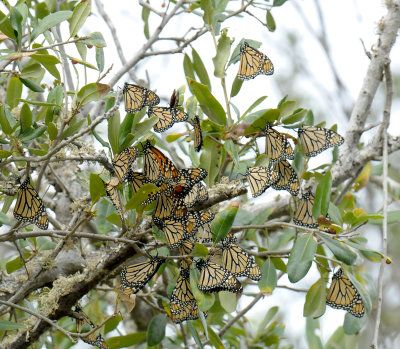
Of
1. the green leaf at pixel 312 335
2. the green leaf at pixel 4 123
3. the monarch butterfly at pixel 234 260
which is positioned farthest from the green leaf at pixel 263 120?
the green leaf at pixel 312 335

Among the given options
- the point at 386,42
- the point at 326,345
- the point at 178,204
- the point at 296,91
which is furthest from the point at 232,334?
the point at 296,91

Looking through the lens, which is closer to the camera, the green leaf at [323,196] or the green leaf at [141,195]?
the green leaf at [141,195]

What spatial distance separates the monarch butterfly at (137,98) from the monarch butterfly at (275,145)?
39 centimetres

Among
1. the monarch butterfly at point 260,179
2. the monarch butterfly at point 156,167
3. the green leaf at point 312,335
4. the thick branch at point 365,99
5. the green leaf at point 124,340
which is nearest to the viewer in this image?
the monarch butterfly at point 156,167

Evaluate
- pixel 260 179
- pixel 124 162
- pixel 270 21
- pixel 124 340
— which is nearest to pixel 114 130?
pixel 124 162

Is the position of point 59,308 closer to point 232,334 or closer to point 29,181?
point 29,181

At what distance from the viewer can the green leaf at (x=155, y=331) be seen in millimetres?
2109

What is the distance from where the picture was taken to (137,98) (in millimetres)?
1795

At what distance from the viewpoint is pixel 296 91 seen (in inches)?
243

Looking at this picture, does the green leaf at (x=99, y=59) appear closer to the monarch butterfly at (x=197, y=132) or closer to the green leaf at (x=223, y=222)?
the monarch butterfly at (x=197, y=132)

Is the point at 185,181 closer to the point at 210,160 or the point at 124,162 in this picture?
the point at 124,162

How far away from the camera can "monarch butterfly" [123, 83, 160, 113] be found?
1769 mm

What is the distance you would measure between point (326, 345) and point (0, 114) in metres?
2.01

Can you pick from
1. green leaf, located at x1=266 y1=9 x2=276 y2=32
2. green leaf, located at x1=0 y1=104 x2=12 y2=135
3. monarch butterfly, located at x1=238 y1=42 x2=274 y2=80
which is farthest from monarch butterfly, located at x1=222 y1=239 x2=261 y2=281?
green leaf, located at x1=266 y1=9 x2=276 y2=32
